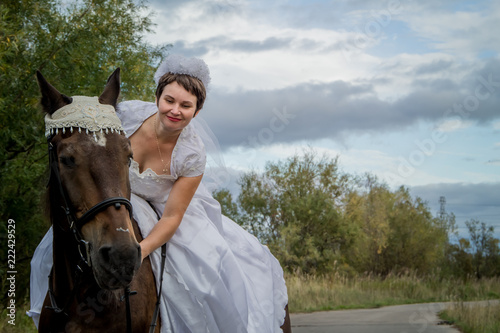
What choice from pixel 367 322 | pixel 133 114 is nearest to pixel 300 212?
pixel 367 322

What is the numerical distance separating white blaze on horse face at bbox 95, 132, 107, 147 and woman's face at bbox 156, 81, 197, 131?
839 mm

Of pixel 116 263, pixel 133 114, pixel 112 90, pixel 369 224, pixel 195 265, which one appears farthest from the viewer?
pixel 369 224

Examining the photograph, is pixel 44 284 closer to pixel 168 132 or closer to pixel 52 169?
pixel 52 169

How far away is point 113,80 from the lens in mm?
3604

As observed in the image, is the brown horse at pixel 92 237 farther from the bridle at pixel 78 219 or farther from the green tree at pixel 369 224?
the green tree at pixel 369 224

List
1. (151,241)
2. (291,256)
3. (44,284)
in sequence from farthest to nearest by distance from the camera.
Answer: (291,256), (44,284), (151,241)

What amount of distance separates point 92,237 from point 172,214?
0.84 meters

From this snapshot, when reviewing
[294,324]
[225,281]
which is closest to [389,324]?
[294,324]

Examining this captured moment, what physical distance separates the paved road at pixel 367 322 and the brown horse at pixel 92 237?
8.21 meters

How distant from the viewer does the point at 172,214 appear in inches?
145

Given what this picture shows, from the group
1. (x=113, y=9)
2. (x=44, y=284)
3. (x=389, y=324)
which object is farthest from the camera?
(x=113, y=9)

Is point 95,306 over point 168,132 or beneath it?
beneath

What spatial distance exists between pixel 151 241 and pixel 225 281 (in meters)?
0.70

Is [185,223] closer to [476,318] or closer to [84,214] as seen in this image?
[84,214]
